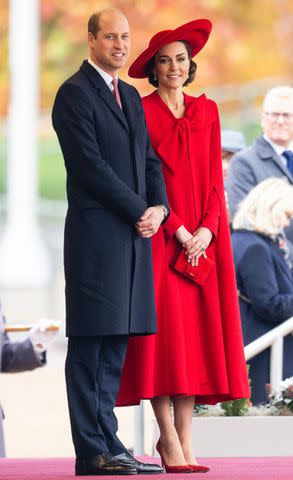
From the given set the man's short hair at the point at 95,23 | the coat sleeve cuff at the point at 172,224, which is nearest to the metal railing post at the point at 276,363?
the coat sleeve cuff at the point at 172,224

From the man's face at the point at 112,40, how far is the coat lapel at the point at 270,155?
10.7 ft

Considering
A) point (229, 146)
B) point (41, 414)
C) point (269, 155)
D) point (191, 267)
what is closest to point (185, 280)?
point (191, 267)

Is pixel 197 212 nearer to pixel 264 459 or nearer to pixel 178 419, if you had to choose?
pixel 178 419

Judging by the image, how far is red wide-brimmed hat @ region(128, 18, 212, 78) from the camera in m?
6.43

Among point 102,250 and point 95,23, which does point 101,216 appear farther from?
point 95,23

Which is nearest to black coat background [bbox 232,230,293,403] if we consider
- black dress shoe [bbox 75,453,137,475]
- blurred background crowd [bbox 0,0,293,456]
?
black dress shoe [bbox 75,453,137,475]

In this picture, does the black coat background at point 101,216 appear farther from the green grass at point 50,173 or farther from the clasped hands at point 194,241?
the green grass at point 50,173

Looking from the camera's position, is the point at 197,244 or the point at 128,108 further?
the point at 197,244

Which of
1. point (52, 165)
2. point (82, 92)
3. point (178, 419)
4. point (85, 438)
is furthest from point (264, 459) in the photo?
point (52, 165)

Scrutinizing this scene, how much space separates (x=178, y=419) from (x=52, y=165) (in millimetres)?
12403

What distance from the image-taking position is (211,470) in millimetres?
6340

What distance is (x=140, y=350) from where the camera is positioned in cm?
634

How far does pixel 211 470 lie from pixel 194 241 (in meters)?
0.77

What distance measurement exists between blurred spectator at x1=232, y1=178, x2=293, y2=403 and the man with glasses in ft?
2.37
